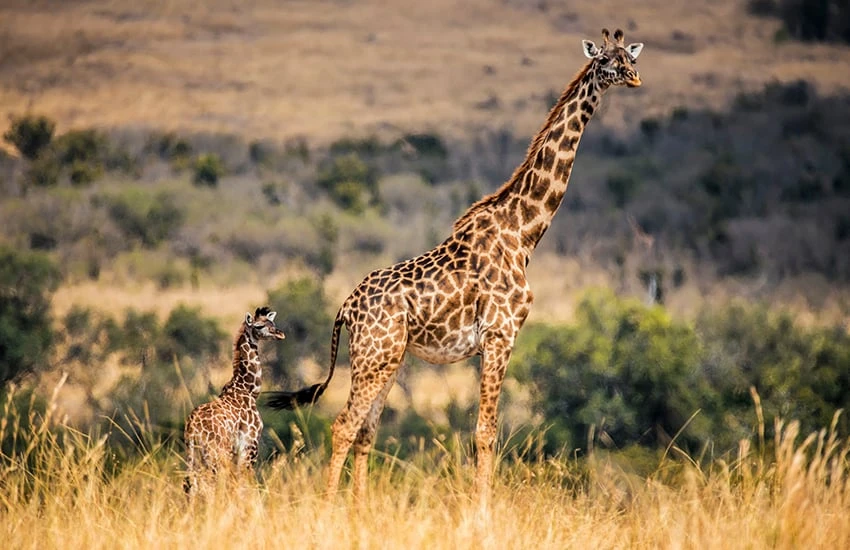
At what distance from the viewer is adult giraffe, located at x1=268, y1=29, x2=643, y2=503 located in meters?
8.28

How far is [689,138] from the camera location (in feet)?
219

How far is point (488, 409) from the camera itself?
834 cm

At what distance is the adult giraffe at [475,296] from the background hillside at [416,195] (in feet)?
26.8

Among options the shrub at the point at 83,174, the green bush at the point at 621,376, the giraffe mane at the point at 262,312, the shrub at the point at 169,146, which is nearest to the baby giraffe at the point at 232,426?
the giraffe mane at the point at 262,312

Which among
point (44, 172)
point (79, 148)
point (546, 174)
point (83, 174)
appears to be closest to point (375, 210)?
point (83, 174)

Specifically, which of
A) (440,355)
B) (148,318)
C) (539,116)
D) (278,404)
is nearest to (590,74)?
(440,355)

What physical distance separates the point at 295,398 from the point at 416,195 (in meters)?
49.2

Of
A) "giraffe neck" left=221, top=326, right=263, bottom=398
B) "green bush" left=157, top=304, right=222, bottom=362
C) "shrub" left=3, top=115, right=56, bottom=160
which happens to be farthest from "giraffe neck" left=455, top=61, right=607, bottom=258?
"shrub" left=3, top=115, right=56, bottom=160

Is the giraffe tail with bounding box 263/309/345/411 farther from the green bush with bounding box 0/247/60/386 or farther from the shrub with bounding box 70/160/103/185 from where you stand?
the shrub with bounding box 70/160/103/185

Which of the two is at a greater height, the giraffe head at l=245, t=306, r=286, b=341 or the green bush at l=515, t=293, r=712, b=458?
the giraffe head at l=245, t=306, r=286, b=341

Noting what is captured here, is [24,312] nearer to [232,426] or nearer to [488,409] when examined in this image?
[232,426]

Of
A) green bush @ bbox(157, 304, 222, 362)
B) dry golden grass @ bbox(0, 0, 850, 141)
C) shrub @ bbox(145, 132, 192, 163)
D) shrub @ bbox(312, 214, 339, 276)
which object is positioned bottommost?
A: shrub @ bbox(312, 214, 339, 276)

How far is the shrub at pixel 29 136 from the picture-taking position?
60.7 m

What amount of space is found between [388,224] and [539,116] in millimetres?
14377
